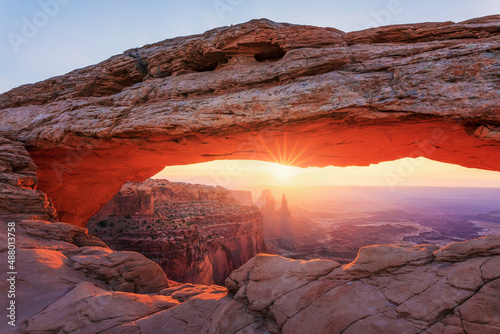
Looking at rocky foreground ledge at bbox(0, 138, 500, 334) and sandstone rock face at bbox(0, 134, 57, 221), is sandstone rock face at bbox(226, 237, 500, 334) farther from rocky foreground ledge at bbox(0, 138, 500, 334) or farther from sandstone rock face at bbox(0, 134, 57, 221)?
sandstone rock face at bbox(0, 134, 57, 221)

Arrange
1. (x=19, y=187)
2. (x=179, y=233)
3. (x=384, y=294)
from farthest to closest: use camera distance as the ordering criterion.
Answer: (x=179, y=233), (x=19, y=187), (x=384, y=294)

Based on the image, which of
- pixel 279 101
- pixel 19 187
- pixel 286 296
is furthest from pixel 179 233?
pixel 286 296

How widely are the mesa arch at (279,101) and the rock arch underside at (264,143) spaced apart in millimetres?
62

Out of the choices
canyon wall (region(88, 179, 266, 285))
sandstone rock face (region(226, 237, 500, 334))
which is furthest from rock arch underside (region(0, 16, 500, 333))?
canyon wall (region(88, 179, 266, 285))

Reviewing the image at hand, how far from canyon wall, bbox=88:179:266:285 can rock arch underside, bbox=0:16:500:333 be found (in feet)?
32.2

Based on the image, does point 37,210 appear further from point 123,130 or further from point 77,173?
point 77,173

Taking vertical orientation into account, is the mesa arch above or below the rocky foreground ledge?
above

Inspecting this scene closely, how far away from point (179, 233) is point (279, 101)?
19407 mm

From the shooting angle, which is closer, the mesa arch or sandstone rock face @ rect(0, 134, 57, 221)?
the mesa arch

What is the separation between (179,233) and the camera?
22781 mm

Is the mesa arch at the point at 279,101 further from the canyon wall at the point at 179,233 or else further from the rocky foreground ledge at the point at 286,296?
the canyon wall at the point at 179,233

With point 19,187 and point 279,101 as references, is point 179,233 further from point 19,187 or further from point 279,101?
point 279,101

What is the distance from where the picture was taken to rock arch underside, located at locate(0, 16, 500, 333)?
458 cm

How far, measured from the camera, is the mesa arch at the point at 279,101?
7164mm
